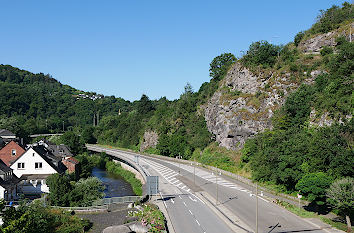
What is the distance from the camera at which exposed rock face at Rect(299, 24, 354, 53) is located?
61.9 meters

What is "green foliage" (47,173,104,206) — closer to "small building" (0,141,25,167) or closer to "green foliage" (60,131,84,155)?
"small building" (0,141,25,167)

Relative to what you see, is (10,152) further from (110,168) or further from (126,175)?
(110,168)

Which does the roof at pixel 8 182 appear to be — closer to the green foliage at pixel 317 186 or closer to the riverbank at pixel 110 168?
the riverbank at pixel 110 168

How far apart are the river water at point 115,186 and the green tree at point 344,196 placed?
3682 centimetres

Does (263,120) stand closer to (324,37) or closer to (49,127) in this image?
(324,37)

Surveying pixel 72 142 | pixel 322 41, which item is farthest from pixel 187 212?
pixel 72 142

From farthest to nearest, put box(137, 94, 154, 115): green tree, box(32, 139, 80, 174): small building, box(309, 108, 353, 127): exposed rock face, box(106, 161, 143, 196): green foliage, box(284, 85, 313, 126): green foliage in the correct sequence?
1. box(137, 94, 154, 115): green tree
2. box(32, 139, 80, 174): small building
3. box(106, 161, 143, 196): green foliage
4. box(284, 85, 313, 126): green foliage
5. box(309, 108, 353, 127): exposed rock face

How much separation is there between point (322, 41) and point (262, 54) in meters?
11.9

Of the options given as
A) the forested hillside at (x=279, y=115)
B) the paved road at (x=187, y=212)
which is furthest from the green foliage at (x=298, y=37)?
the paved road at (x=187, y=212)

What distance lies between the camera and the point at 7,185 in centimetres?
4169

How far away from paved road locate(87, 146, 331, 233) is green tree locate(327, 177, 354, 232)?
2503 millimetres

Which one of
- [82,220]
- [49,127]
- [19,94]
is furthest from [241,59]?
[19,94]

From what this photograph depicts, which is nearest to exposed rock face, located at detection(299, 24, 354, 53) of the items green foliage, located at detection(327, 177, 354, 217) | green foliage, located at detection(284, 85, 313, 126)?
green foliage, located at detection(284, 85, 313, 126)

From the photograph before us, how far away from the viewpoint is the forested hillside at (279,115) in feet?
125
